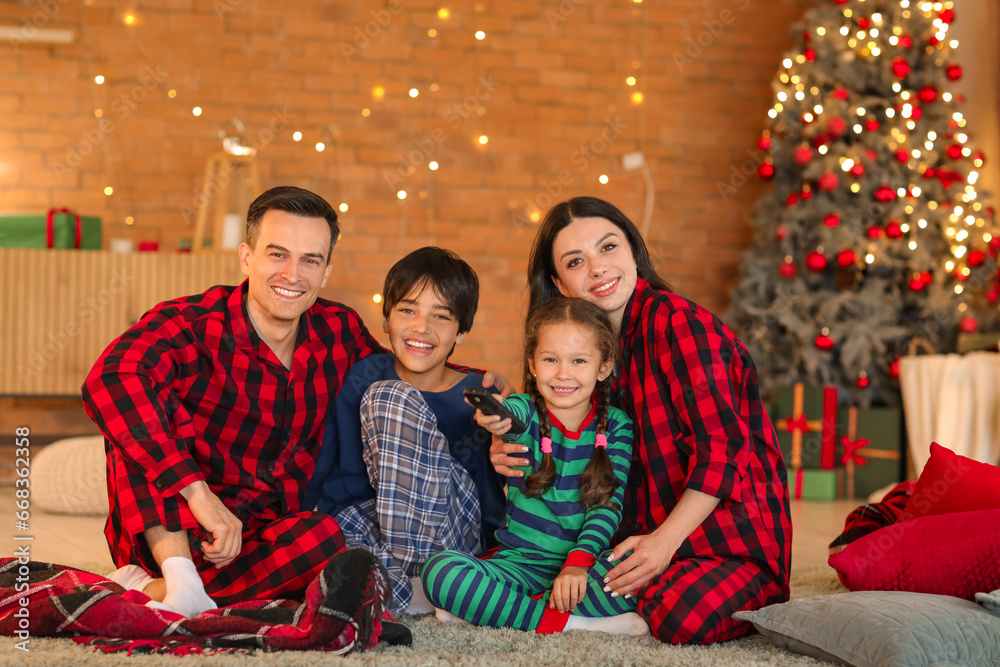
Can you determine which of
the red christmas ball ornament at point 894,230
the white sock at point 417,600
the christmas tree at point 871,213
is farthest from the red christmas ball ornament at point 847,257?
the white sock at point 417,600

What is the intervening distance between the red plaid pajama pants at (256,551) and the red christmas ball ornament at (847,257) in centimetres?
277

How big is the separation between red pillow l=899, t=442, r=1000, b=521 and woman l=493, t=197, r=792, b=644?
29cm

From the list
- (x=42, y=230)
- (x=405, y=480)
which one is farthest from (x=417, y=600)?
(x=42, y=230)

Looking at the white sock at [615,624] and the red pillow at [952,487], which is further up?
the red pillow at [952,487]

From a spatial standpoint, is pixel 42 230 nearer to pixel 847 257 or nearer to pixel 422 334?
pixel 422 334

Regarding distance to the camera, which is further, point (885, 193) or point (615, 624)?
point (885, 193)

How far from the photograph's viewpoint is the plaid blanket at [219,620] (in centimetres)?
126

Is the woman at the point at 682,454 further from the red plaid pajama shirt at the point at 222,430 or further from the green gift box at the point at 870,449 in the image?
the green gift box at the point at 870,449

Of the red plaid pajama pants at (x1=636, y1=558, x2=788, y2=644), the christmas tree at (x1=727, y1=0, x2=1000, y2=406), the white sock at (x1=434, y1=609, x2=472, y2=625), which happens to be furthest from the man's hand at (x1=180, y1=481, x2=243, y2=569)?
the christmas tree at (x1=727, y1=0, x2=1000, y2=406)

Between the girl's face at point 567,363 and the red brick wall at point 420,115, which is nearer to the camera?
the girl's face at point 567,363

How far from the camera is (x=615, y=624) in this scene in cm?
150

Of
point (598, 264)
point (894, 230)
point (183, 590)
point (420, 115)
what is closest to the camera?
point (183, 590)

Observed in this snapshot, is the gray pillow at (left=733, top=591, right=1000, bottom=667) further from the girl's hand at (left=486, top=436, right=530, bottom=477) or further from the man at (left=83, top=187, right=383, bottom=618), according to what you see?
the man at (left=83, top=187, right=383, bottom=618)

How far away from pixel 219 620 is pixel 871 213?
330cm
